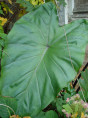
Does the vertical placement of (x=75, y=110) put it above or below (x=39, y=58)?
below

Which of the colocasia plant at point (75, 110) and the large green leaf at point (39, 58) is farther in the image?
the large green leaf at point (39, 58)

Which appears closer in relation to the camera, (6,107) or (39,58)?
(6,107)

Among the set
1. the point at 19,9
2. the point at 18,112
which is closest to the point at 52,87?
the point at 18,112

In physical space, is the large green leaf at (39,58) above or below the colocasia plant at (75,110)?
above

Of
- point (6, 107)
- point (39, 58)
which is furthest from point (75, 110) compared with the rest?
point (39, 58)

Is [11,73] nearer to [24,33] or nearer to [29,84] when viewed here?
[29,84]

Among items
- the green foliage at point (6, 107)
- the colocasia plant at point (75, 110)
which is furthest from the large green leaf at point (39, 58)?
the colocasia plant at point (75, 110)

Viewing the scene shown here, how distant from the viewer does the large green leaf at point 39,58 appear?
66cm

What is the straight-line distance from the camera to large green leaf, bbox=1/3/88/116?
0.66m

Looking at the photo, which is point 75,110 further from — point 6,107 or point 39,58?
point 39,58

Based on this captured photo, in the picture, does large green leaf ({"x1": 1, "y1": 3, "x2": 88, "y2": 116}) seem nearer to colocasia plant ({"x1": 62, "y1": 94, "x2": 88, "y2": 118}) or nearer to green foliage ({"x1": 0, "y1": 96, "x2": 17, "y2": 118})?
green foliage ({"x1": 0, "y1": 96, "x2": 17, "y2": 118})

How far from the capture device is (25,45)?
33.4 inches

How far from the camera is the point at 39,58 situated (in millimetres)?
808

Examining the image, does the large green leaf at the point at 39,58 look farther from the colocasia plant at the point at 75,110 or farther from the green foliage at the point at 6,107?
the colocasia plant at the point at 75,110
